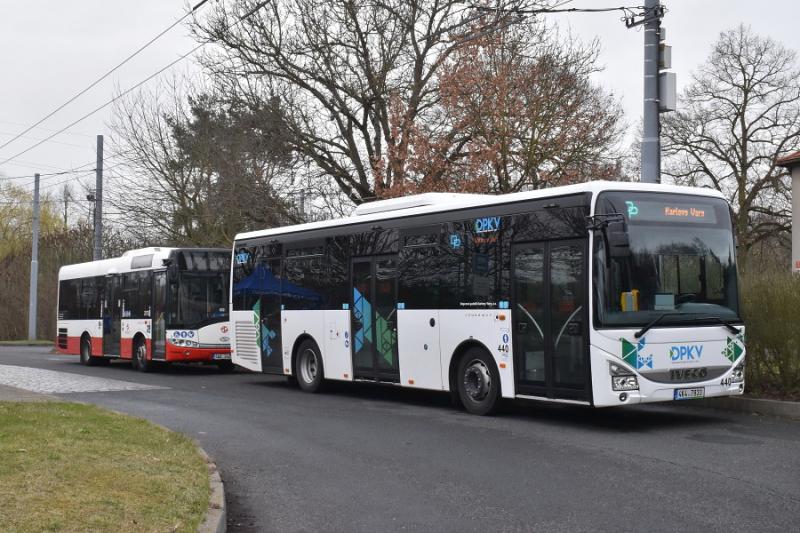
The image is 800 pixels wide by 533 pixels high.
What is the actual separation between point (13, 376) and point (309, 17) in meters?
12.4

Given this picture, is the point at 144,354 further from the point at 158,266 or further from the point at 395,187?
the point at 395,187

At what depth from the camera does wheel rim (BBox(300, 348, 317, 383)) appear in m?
18.4

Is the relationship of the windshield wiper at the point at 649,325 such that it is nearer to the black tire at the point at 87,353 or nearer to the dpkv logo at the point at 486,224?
the dpkv logo at the point at 486,224

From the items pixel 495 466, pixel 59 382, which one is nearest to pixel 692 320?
pixel 495 466

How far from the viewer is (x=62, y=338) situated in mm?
30922

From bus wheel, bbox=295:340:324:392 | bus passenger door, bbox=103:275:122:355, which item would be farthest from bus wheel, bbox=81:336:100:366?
bus wheel, bbox=295:340:324:392

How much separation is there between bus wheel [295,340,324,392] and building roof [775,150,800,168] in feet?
91.2

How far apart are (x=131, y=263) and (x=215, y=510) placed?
64.4ft

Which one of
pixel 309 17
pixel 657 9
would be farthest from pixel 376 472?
pixel 309 17

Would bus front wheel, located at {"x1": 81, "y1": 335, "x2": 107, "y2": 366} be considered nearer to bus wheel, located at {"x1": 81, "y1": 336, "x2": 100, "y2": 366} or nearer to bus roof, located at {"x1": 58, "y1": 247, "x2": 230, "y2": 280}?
bus wheel, located at {"x1": 81, "y1": 336, "x2": 100, "y2": 366}

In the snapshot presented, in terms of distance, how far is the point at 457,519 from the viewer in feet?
24.8

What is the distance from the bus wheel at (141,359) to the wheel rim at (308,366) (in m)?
8.07

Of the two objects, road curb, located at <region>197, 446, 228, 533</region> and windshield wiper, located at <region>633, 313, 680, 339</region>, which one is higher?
windshield wiper, located at <region>633, 313, 680, 339</region>

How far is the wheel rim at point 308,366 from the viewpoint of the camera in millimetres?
18375
